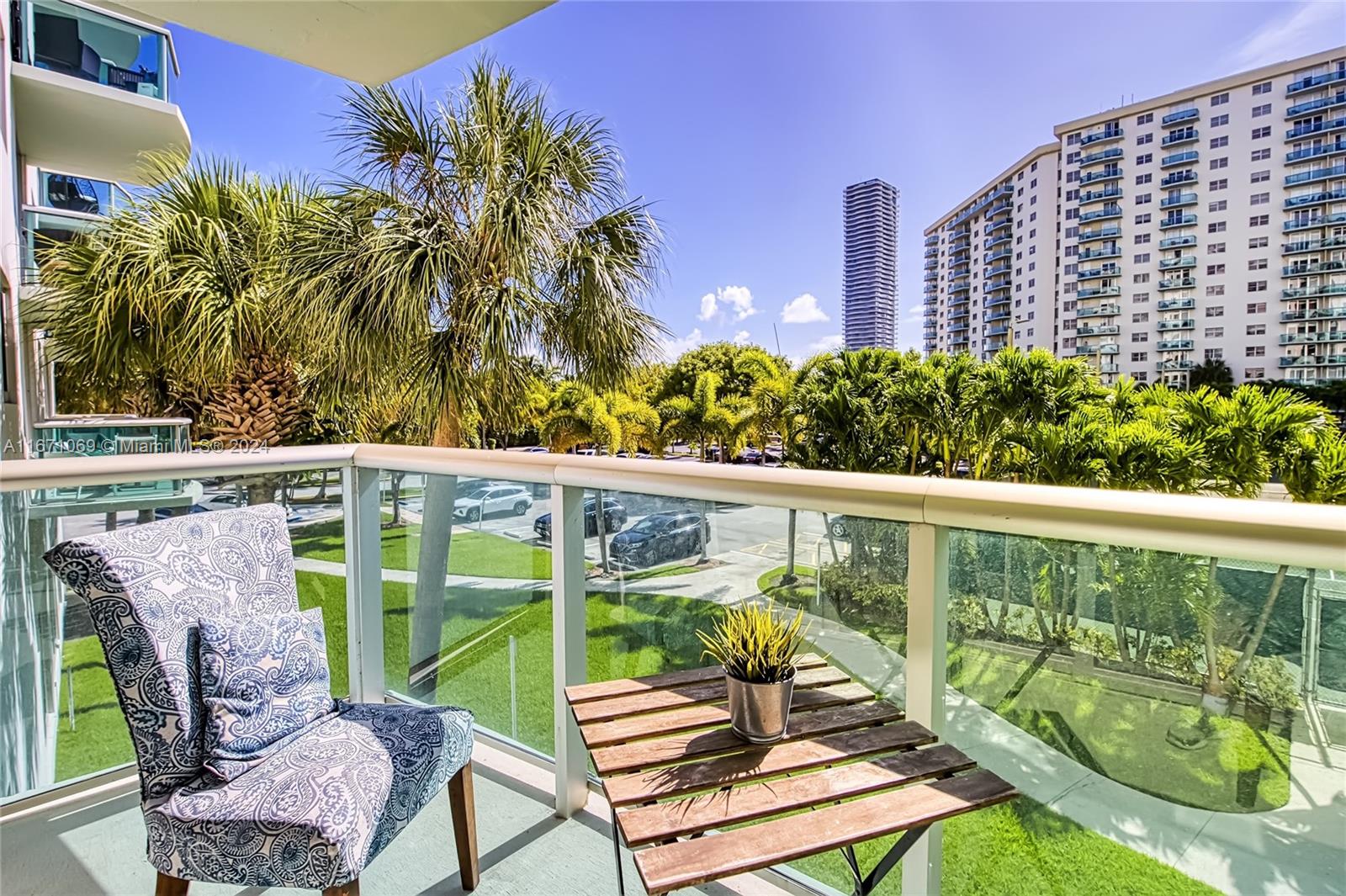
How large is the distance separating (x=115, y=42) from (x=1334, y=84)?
49971 mm

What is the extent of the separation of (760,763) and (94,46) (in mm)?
9178

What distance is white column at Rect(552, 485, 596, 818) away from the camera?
73.5 inches

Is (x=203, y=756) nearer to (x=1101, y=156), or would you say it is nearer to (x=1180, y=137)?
(x=1180, y=137)

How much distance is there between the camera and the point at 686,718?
3.66 ft

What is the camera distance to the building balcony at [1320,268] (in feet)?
108

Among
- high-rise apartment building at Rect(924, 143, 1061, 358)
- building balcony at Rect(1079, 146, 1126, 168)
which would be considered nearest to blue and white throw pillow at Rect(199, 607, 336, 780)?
high-rise apartment building at Rect(924, 143, 1061, 358)

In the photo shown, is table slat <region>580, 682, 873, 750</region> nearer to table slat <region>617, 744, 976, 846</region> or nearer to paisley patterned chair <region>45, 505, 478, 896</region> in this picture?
table slat <region>617, 744, 976, 846</region>

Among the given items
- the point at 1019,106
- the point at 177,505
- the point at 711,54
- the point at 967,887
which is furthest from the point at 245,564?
the point at 1019,106

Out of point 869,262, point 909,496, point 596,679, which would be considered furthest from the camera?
point 869,262

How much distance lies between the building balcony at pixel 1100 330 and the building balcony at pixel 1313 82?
1370 centimetres

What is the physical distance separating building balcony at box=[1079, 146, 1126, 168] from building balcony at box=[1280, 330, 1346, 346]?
17.6 meters

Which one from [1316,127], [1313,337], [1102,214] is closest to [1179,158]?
[1102,214]

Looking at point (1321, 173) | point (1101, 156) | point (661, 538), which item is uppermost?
point (1101, 156)

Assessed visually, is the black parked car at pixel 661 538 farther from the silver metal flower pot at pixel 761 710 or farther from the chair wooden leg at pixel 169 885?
the chair wooden leg at pixel 169 885
